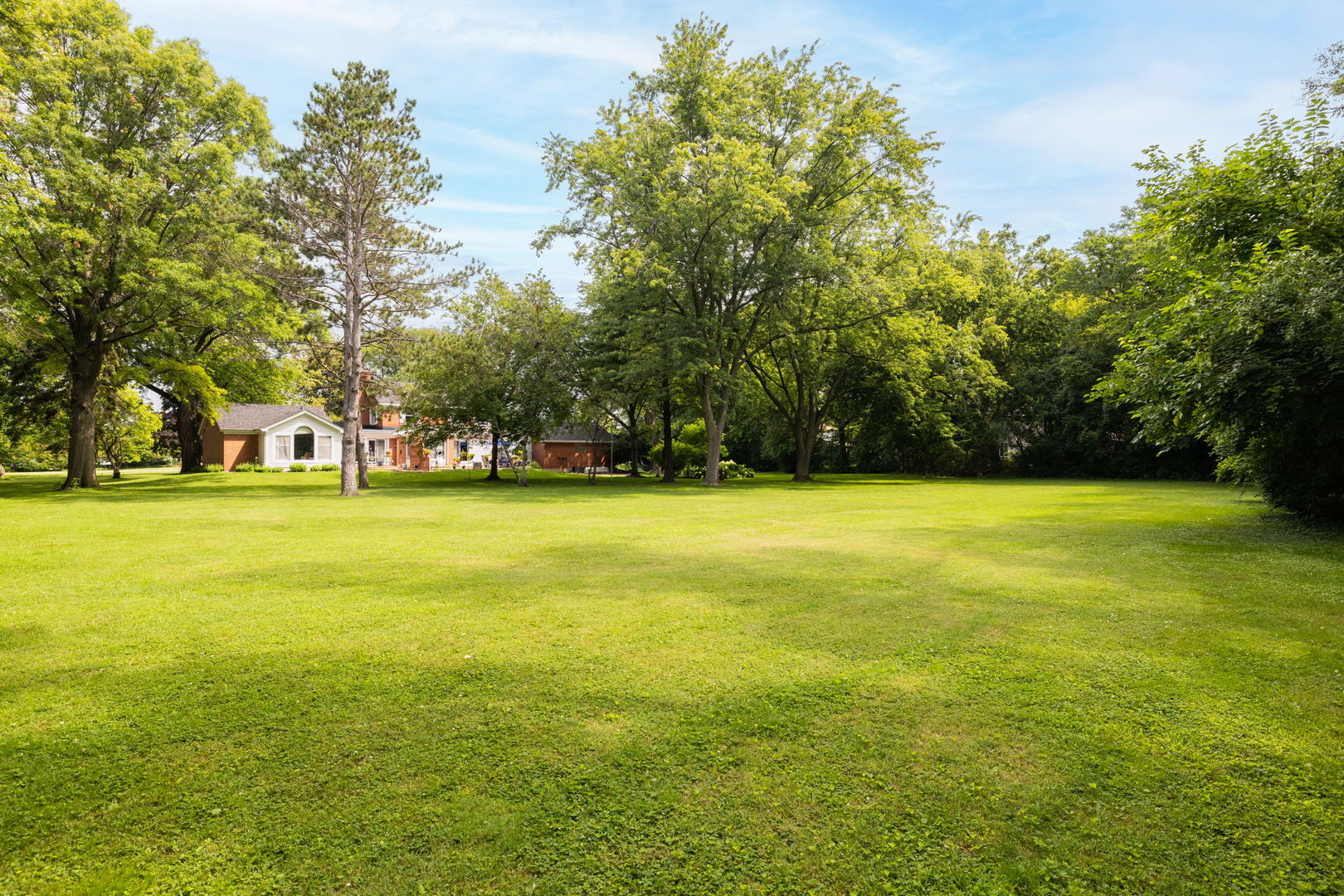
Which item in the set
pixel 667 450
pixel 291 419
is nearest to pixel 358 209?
pixel 667 450

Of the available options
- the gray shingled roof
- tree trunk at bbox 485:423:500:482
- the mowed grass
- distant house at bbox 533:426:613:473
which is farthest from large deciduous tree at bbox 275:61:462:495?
distant house at bbox 533:426:613:473

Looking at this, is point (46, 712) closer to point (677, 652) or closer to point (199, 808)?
point (199, 808)

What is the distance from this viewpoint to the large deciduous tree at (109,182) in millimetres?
19703

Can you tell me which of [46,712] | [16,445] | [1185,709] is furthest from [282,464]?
[1185,709]

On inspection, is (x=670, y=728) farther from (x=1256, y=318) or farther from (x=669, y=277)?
(x=669, y=277)

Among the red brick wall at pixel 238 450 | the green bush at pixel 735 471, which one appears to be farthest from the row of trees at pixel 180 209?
the green bush at pixel 735 471

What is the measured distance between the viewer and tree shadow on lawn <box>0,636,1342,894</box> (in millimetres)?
2730

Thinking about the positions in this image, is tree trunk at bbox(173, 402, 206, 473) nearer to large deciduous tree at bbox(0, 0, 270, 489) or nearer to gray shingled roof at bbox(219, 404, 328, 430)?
gray shingled roof at bbox(219, 404, 328, 430)

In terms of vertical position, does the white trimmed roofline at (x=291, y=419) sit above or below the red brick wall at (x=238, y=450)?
above

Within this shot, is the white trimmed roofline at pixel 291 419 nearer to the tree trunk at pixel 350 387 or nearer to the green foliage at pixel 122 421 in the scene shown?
the green foliage at pixel 122 421

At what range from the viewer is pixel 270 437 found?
43375 mm

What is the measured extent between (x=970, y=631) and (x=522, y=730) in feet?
12.8

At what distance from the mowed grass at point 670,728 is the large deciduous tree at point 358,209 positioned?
15574 millimetres

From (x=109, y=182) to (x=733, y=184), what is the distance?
19103 millimetres
